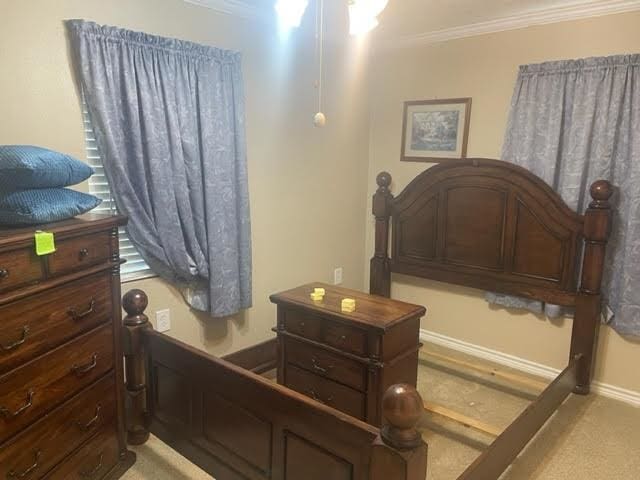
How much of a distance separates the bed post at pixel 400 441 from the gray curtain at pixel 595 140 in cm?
216

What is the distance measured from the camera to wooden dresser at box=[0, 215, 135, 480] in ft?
5.03

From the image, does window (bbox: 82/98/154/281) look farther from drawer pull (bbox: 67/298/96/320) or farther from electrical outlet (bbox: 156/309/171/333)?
drawer pull (bbox: 67/298/96/320)

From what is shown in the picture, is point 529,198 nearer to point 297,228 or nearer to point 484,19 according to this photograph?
point 484,19

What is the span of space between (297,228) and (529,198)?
5.12 ft

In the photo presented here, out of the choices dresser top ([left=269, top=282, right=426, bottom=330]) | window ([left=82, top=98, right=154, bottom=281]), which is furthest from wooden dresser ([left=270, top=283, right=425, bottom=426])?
window ([left=82, top=98, right=154, bottom=281])

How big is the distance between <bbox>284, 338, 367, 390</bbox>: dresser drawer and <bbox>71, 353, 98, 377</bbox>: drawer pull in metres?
1.01

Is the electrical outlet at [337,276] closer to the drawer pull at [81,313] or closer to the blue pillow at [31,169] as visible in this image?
the drawer pull at [81,313]

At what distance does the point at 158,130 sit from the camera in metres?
2.46

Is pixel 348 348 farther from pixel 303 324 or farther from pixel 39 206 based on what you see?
pixel 39 206

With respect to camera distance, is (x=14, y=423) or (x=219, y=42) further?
(x=219, y=42)

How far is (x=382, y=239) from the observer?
363 centimetres


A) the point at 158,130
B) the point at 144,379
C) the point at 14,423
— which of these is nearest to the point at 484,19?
the point at 158,130

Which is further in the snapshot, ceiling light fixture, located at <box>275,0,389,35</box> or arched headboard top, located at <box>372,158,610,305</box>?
arched headboard top, located at <box>372,158,610,305</box>

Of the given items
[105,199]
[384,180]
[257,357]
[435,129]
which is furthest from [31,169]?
[435,129]
